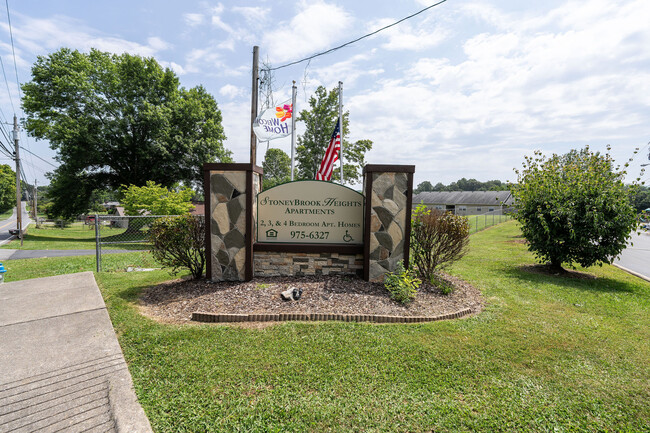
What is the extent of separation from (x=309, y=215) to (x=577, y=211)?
668 centimetres

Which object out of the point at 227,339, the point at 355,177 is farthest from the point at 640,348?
the point at 355,177

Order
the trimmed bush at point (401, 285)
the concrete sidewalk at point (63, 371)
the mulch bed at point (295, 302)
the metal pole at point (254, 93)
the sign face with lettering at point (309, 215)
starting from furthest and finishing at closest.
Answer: the metal pole at point (254, 93)
the sign face with lettering at point (309, 215)
the trimmed bush at point (401, 285)
the mulch bed at point (295, 302)
the concrete sidewalk at point (63, 371)

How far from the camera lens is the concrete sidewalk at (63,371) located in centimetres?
221

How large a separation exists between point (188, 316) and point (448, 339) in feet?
11.2

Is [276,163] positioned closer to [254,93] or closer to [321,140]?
[321,140]

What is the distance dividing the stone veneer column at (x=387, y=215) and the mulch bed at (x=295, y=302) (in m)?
0.52

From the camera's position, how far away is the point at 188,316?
4.28 m

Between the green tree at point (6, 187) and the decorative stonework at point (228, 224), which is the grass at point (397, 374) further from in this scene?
the green tree at point (6, 187)

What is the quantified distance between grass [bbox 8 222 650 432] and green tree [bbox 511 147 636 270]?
124 inches

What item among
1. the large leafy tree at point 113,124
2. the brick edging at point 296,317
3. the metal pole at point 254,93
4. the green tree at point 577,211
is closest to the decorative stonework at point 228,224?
the brick edging at point 296,317

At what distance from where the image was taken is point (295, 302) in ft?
14.9

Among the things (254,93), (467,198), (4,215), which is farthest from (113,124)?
(4,215)

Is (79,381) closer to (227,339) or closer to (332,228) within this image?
(227,339)

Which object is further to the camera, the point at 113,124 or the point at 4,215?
the point at 4,215
